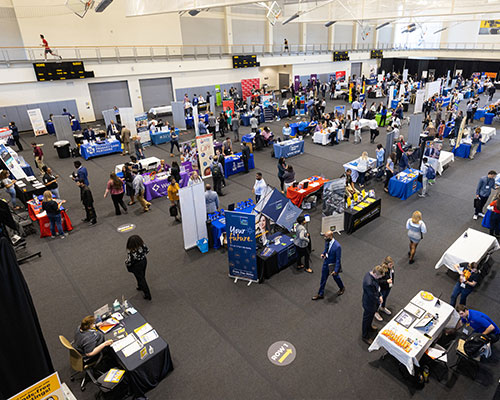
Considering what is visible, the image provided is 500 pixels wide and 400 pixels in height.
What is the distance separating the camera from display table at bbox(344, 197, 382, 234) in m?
9.01

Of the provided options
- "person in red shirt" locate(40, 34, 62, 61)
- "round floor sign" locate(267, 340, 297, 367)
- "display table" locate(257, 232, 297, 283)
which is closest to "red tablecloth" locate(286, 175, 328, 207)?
"display table" locate(257, 232, 297, 283)

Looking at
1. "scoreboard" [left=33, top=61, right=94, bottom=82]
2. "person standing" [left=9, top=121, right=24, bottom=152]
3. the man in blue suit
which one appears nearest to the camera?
the man in blue suit

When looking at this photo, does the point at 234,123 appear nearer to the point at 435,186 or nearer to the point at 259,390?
the point at 435,186

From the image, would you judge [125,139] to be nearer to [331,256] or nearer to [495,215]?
[331,256]

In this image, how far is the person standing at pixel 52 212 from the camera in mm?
8828

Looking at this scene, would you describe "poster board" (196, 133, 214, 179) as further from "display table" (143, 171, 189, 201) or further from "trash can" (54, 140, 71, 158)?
"trash can" (54, 140, 71, 158)

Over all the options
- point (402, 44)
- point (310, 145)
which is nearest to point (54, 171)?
point (310, 145)

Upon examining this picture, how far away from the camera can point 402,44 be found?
153 feet

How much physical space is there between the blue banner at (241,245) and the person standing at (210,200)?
196 centimetres

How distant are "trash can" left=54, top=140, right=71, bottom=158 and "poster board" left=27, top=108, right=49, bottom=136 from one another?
598 centimetres

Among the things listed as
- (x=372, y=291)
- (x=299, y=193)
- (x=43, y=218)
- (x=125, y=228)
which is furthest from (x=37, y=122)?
(x=372, y=291)

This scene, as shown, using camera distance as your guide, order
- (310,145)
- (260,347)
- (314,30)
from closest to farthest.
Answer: (260,347)
(310,145)
(314,30)

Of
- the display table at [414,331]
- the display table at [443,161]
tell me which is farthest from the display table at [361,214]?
the display table at [443,161]

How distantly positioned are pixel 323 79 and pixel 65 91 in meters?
27.5
